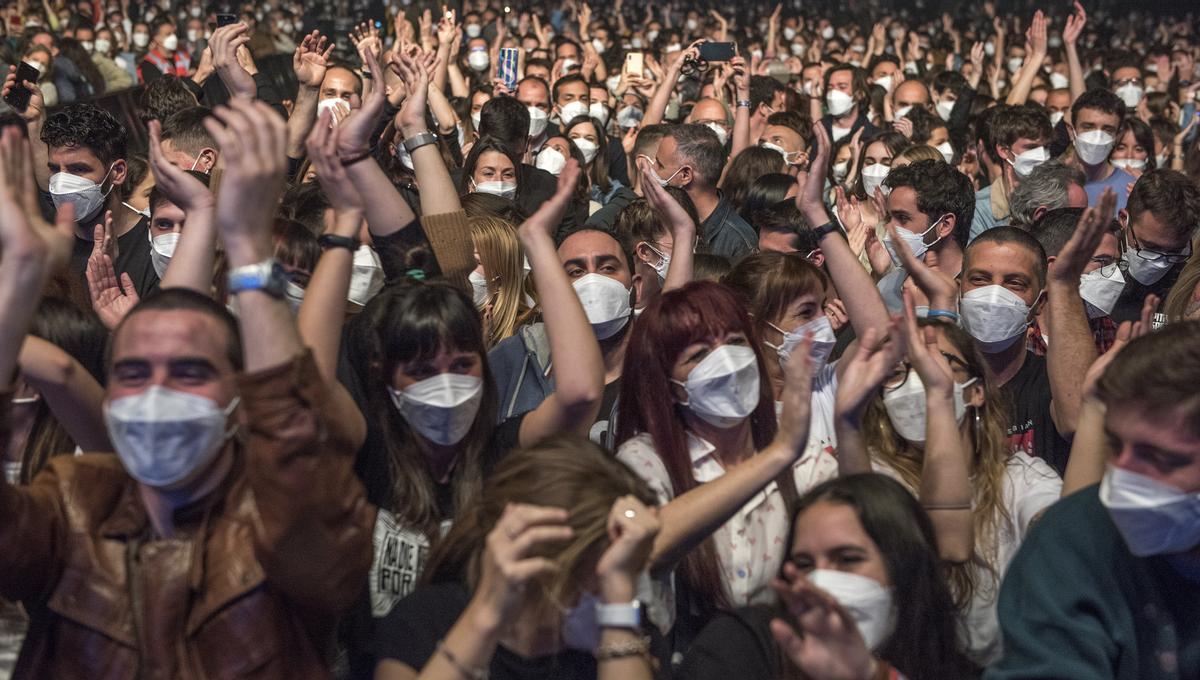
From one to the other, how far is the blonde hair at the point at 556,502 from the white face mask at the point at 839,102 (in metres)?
9.37

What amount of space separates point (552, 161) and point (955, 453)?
5.49 meters

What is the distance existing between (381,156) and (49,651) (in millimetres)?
4998

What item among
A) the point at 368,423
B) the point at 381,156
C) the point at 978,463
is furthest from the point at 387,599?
the point at 381,156

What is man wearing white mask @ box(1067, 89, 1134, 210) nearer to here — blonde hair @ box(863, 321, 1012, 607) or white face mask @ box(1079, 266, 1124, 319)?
white face mask @ box(1079, 266, 1124, 319)

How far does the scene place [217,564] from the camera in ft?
8.55

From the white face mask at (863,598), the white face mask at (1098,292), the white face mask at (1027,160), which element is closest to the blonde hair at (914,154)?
the white face mask at (1027,160)

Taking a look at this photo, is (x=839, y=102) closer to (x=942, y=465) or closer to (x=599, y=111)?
(x=599, y=111)

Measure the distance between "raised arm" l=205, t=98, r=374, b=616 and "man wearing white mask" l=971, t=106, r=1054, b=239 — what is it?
19.7 ft

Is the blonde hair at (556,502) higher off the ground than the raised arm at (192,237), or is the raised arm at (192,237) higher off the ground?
the raised arm at (192,237)

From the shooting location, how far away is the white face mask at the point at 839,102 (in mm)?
Answer: 11891

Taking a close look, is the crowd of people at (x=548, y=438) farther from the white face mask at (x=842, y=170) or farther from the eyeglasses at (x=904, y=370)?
the white face mask at (x=842, y=170)

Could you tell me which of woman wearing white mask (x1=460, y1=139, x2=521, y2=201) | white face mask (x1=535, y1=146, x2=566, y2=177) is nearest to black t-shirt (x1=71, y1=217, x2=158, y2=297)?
woman wearing white mask (x1=460, y1=139, x2=521, y2=201)

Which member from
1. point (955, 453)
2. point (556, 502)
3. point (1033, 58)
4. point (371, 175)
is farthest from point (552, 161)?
point (556, 502)

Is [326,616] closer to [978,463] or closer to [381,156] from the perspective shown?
[978,463]
